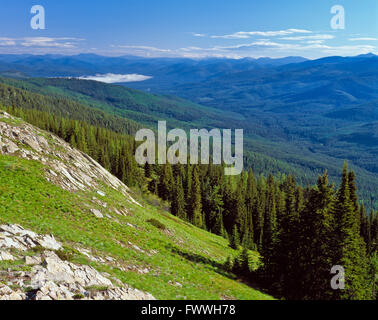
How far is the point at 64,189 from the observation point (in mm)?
34094

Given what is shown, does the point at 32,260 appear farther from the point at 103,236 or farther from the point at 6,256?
the point at 103,236

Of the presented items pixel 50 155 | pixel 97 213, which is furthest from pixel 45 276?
pixel 50 155

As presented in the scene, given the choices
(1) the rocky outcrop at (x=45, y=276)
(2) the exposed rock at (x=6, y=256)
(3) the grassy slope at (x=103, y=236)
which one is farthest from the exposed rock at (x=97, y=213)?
(2) the exposed rock at (x=6, y=256)

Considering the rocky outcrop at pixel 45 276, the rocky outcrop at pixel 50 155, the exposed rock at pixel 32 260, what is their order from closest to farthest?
the rocky outcrop at pixel 45 276 → the exposed rock at pixel 32 260 → the rocky outcrop at pixel 50 155

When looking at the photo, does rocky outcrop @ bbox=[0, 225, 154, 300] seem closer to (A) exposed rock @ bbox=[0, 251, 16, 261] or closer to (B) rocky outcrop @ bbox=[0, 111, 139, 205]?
(A) exposed rock @ bbox=[0, 251, 16, 261]

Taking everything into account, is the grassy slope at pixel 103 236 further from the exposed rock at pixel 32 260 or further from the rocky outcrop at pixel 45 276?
the exposed rock at pixel 32 260

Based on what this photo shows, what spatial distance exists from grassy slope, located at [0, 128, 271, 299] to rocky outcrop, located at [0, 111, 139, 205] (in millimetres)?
2102

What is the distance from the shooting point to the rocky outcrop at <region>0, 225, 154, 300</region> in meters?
12.8

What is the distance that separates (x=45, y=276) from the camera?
14516 mm

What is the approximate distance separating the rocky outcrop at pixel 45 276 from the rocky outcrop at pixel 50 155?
55.7 feet

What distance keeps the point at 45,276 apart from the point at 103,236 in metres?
12.7

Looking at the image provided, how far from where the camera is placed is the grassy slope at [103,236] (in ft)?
71.4
